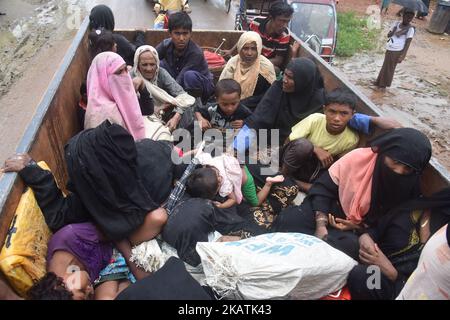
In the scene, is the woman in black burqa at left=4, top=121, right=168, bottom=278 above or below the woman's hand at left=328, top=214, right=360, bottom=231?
above

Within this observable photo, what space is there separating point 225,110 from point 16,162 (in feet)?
6.59

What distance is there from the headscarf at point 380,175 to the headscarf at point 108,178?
53.9 inches

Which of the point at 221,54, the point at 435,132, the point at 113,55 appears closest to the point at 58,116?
the point at 113,55

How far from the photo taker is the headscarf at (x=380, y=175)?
2031mm

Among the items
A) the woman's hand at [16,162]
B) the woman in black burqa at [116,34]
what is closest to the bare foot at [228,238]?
the woman's hand at [16,162]

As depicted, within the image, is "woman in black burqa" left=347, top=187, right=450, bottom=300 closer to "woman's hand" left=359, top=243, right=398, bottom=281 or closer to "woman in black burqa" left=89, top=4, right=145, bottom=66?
"woman's hand" left=359, top=243, right=398, bottom=281

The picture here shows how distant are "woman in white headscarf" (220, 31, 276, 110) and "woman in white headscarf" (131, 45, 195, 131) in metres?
0.67

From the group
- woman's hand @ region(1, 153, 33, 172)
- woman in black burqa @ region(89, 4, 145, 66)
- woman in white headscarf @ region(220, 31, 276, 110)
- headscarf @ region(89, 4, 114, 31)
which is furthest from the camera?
headscarf @ region(89, 4, 114, 31)

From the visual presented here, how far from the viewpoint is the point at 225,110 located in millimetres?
3434

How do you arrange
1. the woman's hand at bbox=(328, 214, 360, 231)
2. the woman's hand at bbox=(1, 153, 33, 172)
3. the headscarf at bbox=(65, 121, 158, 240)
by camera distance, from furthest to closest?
the woman's hand at bbox=(328, 214, 360, 231) → the headscarf at bbox=(65, 121, 158, 240) → the woman's hand at bbox=(1, 153, 33, 172)

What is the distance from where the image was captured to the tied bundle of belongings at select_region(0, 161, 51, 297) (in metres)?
1.59

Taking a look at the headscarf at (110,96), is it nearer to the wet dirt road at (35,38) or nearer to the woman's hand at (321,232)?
the woman's hand at (321,232)

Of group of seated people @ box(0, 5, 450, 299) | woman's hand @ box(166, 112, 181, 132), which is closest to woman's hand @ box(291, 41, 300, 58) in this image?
group of seated people @ box(0, 5, 450, 299)

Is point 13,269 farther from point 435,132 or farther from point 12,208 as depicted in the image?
point 435,132
